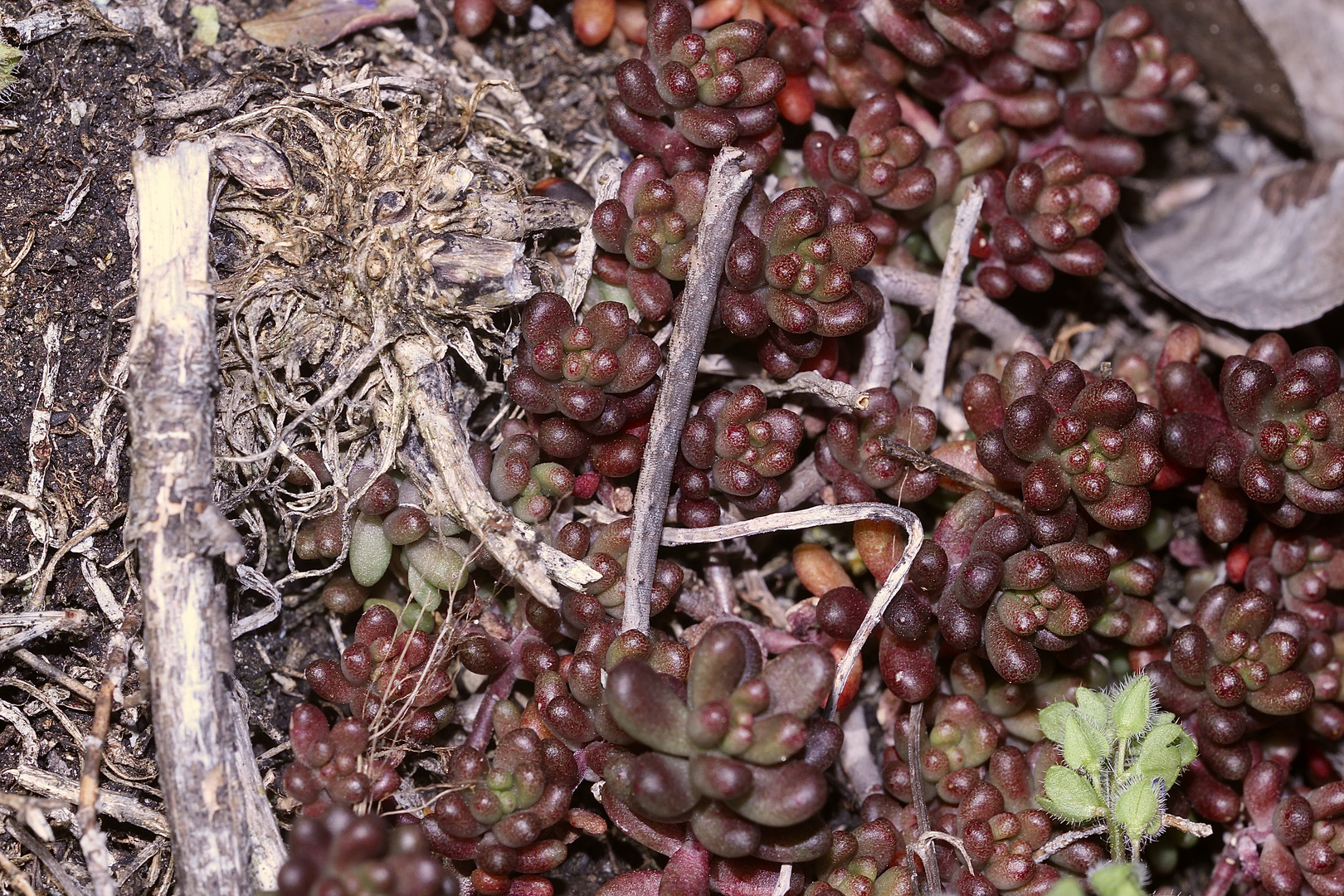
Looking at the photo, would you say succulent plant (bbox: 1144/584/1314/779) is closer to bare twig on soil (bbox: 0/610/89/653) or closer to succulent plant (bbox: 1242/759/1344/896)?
succulent plant (bbox: 1242/759/1344/896)

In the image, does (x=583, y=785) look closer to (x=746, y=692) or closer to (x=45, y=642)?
(x=746, y=692)

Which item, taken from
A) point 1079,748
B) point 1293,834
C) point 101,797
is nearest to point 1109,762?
point 1079,748

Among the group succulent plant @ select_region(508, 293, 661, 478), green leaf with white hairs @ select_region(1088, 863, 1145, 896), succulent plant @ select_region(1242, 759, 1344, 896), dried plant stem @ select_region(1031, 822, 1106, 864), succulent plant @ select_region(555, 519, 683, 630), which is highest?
succulent plant @ select_region(508, 293, 661, 478)

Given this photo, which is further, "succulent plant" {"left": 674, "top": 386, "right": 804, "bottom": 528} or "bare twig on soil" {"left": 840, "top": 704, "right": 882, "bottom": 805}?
"bare twig on soil" {"left": 840, "top": 704, "right": 882, "bottom": 805}

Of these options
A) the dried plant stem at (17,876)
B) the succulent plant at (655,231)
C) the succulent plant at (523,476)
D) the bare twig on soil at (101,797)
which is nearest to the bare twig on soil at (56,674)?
the bare twig on soil at (101,797)

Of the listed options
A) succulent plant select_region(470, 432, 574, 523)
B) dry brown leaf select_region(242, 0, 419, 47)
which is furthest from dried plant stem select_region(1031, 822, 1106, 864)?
dry brown leaf select_region(242, 0, 419, 47)

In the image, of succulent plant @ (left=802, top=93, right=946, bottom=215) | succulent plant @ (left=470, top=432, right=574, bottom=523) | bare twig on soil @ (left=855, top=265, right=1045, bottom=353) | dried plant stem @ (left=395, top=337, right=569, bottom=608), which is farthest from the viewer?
bare twig on soil @ (left=855, top=265, right=1045, bottom=353)

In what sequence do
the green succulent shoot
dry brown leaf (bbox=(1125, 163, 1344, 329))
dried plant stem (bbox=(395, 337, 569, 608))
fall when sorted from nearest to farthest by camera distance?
the green succulent shoot
dried plant stem (bbox=(395, 337, 569, 608))
dry brown leaf (bbox=(1125, 163, 1344, 329))
